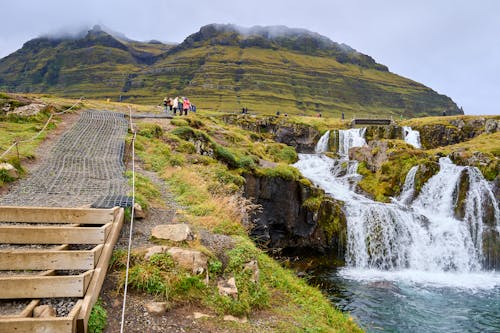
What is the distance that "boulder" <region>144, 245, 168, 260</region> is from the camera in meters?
6.29

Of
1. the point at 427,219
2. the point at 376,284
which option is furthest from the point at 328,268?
the point at 427,219

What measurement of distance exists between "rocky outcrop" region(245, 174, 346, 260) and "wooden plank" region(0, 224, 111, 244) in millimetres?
14369

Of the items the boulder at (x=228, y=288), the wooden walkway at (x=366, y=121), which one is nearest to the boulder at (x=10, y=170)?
the boulder at (x=228, y=288)

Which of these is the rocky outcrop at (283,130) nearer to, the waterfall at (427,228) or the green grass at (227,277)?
the waterfall at (427,228)

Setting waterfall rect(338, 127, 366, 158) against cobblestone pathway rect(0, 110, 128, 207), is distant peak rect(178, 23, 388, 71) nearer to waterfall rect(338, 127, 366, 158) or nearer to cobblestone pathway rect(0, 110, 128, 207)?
waterfall rect(338, 127, 366, 158)

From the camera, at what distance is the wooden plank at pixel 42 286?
4.71 m

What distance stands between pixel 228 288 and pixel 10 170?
8607mm

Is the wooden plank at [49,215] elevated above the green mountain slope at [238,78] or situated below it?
below

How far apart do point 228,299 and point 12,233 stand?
161 inches

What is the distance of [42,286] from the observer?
4.81 metres

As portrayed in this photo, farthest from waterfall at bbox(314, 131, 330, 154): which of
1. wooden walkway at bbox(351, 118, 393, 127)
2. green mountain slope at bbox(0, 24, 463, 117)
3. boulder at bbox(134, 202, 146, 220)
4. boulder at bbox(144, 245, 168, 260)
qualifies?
green mountain slope at bbox(0, 24, 463, 117)

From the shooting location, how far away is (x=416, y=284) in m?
16.0

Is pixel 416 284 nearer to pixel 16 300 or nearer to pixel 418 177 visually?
pixel 418 177

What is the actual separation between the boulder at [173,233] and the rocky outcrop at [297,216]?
12.8m
